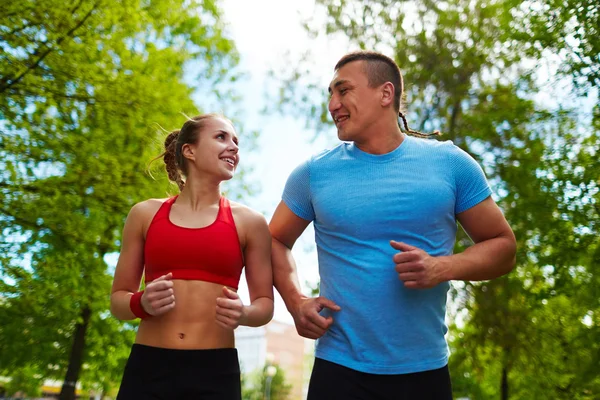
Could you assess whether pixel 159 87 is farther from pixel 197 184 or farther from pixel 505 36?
pixel 197 184

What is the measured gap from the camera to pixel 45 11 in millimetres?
10914

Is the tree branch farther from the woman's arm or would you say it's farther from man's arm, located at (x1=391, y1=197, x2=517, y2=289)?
man's arm, located at (x1=391, y1=197, x2=517, y2=289)

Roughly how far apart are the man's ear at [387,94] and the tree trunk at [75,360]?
11413 mm

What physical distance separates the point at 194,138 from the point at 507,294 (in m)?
12.4

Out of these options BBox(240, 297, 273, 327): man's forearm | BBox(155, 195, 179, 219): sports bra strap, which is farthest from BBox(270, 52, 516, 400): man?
BBox(155, 195, 179, 219): sports bra strap

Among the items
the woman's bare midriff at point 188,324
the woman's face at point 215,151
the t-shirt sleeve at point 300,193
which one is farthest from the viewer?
the woman's face at point 215,151

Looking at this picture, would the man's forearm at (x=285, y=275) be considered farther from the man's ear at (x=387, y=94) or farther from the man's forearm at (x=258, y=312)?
the man's ear at (x=387, y=94)

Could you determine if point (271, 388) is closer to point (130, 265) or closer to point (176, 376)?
point (130, 265)

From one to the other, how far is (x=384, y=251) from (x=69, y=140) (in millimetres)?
8951

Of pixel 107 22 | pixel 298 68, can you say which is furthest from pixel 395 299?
pixel 298 68

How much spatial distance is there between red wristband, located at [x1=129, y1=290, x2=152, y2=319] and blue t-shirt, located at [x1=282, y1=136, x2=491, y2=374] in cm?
83

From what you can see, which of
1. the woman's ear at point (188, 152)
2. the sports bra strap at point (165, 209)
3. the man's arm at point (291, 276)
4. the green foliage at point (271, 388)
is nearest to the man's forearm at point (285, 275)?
the man's arm at point (291, 276)

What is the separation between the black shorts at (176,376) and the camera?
3.39 m

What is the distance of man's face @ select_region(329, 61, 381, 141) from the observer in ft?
11.7
